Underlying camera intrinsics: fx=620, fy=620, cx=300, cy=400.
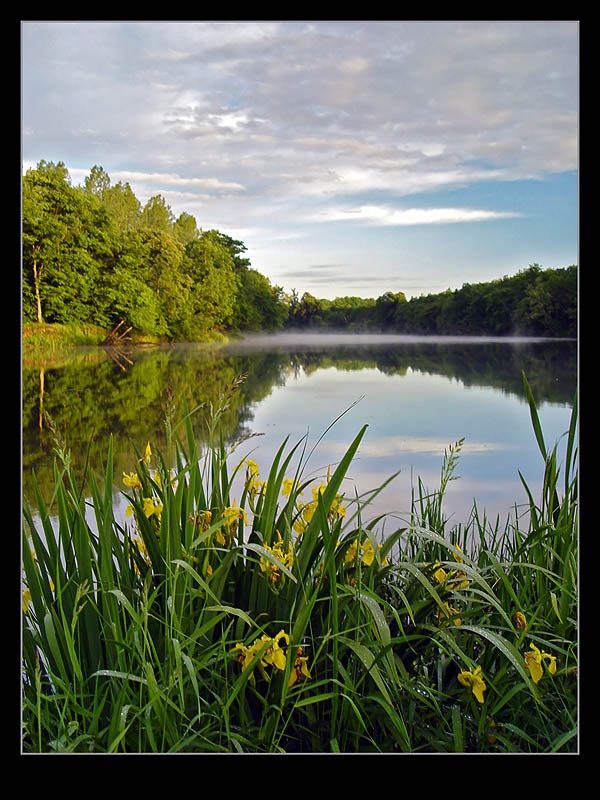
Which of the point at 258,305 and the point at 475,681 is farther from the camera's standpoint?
the point at 258,305

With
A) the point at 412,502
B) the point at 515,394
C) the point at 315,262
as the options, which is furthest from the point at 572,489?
the point at 315,262

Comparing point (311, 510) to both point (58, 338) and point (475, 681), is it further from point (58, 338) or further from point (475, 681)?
point (58, 338)

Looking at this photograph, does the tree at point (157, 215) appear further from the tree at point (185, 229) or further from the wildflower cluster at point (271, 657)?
the wildflower cluster at point (271, 657)

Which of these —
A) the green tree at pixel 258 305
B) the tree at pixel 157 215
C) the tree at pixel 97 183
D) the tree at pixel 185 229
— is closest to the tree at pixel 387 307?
the green tree at pixel 258 305

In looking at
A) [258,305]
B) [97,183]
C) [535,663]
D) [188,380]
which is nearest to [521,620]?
[535,663]

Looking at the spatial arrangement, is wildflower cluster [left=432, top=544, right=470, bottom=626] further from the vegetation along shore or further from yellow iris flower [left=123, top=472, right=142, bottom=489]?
yellow iris flower [left=123, top=472, right=142, bottom=489]
